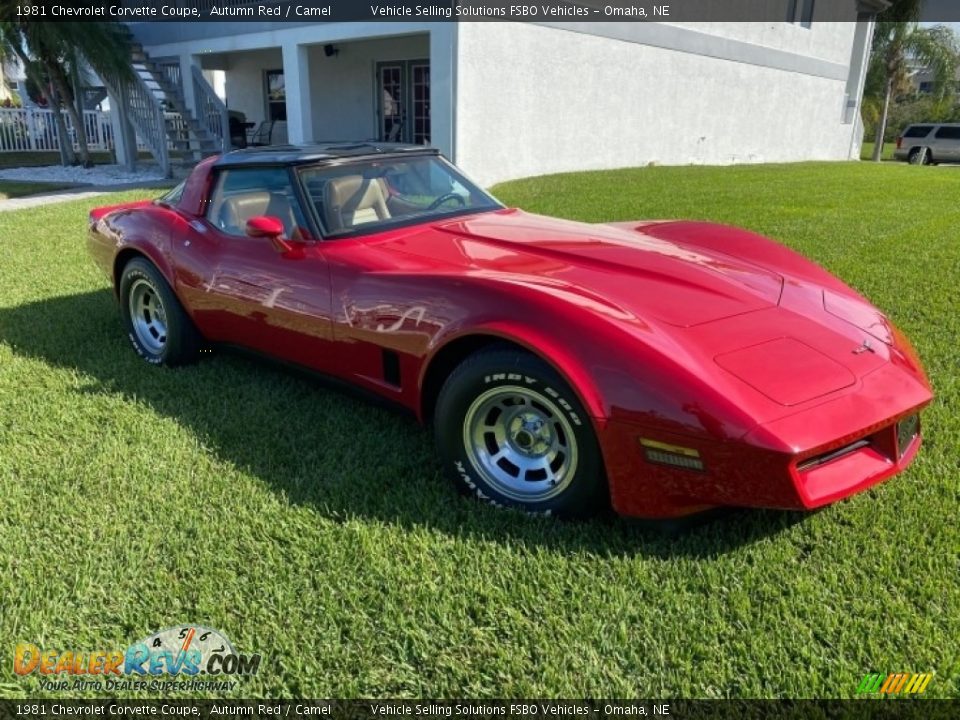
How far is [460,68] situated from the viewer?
1095 cm

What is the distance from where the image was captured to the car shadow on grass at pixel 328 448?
2.57m

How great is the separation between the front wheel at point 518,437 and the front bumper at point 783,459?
130mm

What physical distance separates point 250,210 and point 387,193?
73 centimetres

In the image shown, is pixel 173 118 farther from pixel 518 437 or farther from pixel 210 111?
pixel 518 437

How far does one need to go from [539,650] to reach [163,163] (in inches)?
589

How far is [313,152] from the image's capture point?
3.89 m

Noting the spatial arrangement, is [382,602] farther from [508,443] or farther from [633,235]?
[633,235]

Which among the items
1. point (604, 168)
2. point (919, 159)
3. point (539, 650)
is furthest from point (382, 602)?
point (919, 159)

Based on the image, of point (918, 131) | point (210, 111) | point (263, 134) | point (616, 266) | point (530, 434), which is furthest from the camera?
point (918, 131)

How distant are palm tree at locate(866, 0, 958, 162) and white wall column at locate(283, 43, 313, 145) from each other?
2323 centimetres

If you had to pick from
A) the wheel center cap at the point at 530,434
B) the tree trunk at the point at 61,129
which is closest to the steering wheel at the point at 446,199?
the wheel center cap at the point at 530,434

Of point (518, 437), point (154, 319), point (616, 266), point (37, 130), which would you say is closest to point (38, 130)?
point (37, 130)

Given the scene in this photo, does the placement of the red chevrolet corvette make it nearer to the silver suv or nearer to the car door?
the car door

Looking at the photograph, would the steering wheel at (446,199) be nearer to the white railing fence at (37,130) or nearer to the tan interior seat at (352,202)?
the tan interior seat at (352,202)
